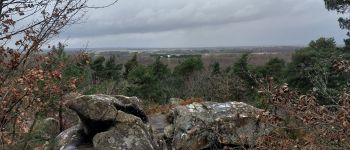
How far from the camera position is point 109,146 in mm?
12227

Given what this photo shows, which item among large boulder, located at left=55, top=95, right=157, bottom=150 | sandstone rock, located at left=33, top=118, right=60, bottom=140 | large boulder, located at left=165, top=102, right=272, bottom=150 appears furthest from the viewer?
sandstone rock, located at left=33, top=118, right=60, bottom=140

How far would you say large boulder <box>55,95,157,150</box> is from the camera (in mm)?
12422

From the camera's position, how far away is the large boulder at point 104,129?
1242 centimetres

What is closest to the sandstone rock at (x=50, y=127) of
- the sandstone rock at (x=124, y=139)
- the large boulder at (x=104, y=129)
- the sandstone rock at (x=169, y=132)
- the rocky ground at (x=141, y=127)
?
the rocky ground at (x=141, y=127)

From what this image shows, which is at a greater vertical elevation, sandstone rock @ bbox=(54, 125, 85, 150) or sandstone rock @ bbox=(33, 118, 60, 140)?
sandstone rock @ bbox=(54, 125, 85, 150)

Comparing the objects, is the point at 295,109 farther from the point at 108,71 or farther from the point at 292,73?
the point at 108,71

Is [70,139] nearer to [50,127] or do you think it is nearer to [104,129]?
[104,129]

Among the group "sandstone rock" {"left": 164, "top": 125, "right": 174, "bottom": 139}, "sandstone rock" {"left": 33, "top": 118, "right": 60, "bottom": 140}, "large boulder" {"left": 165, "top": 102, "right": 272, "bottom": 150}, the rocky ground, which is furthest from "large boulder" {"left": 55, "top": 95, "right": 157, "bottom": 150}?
"sandstone rock" {"left": 33, "top": 118, "right": 60, "bottom": 140}

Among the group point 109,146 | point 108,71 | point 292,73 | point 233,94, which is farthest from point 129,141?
point 108,71

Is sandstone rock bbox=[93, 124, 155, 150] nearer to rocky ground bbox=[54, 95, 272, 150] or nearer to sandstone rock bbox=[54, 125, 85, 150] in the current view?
rocky ground bbox=[54, 95, 272, 150]

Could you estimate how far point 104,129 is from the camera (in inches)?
517

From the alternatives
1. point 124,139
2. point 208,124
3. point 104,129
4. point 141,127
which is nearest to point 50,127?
point 104,129

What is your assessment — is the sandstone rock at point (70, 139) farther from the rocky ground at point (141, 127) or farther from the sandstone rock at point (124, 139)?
the sandstone rock at point (124, 139)

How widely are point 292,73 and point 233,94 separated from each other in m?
4.77
